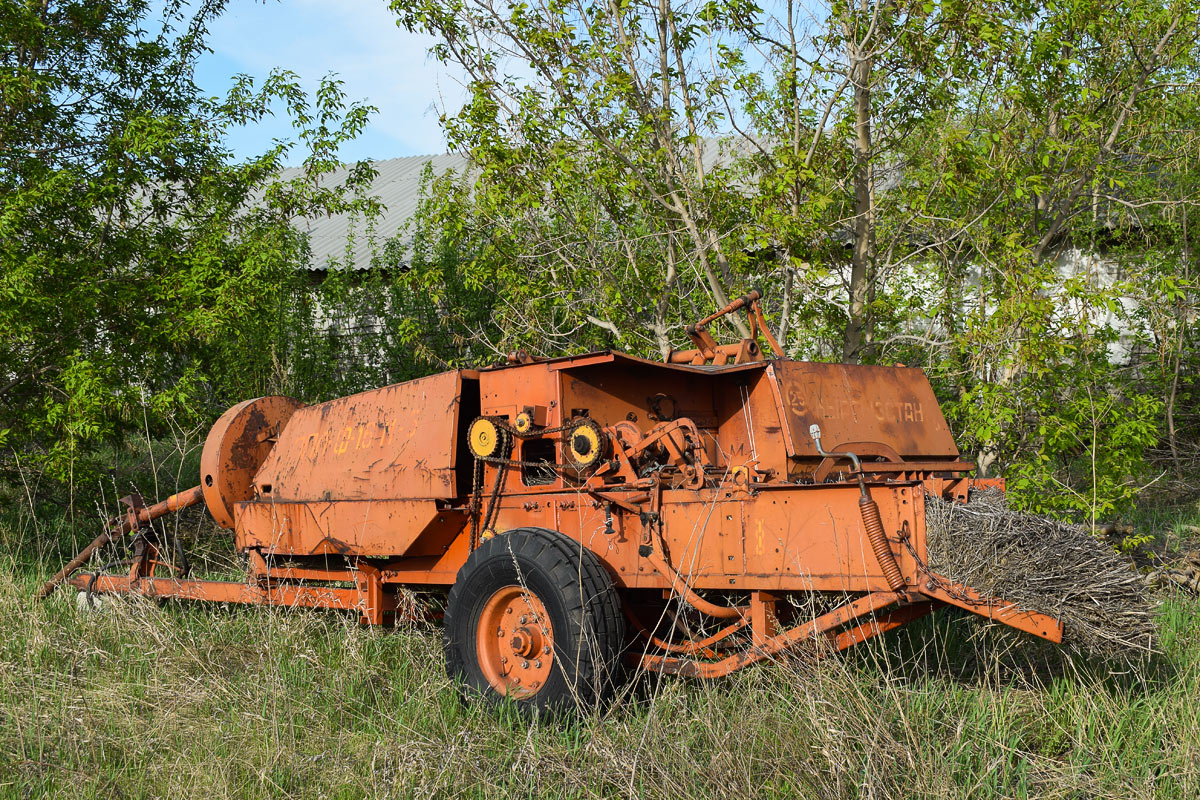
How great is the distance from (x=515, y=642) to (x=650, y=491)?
892mm

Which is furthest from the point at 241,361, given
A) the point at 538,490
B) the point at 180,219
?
the point at 538,490

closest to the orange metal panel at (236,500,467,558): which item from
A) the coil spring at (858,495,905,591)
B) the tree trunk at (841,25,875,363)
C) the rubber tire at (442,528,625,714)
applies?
the rubber tire at (442,528,625,714)

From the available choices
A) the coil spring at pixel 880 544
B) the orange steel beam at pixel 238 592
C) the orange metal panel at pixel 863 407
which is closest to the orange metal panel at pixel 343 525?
the orange steel beam at pixel 238 592

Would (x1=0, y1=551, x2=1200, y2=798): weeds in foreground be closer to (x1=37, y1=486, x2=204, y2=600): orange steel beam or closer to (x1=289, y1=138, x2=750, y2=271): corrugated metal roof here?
(x1=37, y1=486, x2=204, y2=600): orange steel beam

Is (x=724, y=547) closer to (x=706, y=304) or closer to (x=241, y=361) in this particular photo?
(x=706, y=304)

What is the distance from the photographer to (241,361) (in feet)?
33.5

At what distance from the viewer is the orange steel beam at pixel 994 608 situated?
3.54 meters

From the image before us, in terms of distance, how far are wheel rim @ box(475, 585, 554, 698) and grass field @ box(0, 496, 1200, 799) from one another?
0.63 ft

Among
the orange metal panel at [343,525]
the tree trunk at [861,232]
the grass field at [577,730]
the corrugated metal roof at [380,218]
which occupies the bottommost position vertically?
the grass field at [577,730]

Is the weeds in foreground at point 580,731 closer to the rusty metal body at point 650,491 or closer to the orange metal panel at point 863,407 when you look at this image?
the rusty metal body at point 650,491

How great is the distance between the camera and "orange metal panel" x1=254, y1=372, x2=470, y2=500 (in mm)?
5383

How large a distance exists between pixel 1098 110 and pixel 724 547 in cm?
531

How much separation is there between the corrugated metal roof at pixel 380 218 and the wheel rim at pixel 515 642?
10348 mm

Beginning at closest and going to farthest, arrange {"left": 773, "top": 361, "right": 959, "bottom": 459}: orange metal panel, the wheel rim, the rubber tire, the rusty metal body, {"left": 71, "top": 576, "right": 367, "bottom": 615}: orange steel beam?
the rusty metal body < the rubber tire < the wheel rim < {"left": 773, "top": 361, "right": 959, "bottom": 459}: orange metal panel < {"left": 71, "top": 576, "right": 367, "bottom": 615}: orange steel beam
